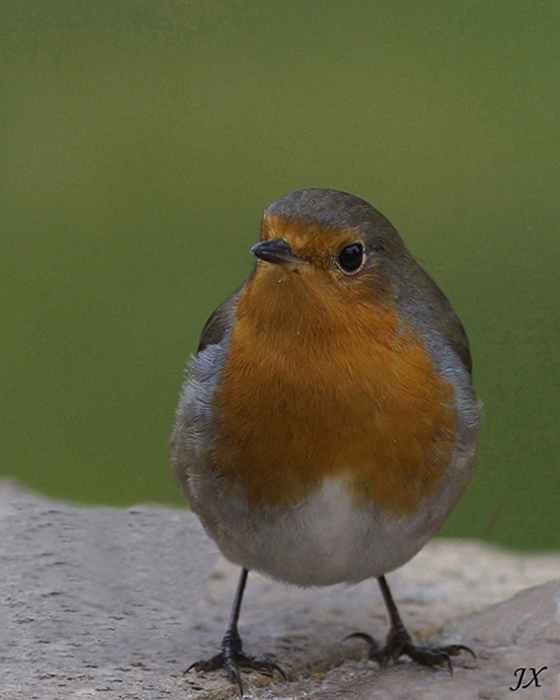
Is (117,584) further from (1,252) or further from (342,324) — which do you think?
(1,252)

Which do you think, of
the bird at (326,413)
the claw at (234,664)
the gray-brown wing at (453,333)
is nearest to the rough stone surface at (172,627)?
the claw at (234,664)

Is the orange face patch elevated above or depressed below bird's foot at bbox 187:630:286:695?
above

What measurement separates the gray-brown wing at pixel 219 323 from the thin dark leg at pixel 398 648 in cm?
110

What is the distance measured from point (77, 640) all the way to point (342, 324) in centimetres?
124

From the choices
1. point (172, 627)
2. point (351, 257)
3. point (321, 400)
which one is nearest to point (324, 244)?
point (351, 257)

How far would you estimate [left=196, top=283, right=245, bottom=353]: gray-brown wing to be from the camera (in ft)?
13.2

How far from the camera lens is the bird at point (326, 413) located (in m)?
3.56

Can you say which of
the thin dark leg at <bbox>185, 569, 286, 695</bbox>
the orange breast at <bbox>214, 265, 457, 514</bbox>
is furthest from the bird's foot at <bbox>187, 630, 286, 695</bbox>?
the orange breast at <bbox>214, 265, 457, 514</bbox>

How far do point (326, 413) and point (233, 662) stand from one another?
997mm

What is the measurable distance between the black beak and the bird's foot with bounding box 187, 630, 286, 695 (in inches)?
55.4

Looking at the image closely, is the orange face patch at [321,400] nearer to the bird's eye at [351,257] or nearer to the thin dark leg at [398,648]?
the bird's eye at [351,257]

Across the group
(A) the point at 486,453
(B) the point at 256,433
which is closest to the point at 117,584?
(B) the point at 256,433

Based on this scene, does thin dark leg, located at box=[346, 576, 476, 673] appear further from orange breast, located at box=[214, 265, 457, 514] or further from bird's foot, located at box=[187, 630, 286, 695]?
orange breast, located at box=[214, 265, 457, 514]

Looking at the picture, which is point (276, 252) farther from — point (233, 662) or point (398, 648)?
point (398, 648)
